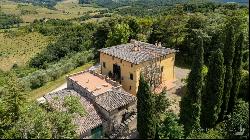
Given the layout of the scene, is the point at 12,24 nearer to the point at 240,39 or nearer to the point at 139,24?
the point at 139,24

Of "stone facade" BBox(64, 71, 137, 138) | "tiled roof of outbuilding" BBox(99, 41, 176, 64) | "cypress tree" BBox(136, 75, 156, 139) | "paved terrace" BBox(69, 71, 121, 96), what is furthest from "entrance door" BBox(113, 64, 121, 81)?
"cypress tree" BBox(136, 75, 156, 139)

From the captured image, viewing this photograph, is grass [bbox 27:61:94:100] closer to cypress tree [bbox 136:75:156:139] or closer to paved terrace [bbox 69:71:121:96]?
paved terrace [bbox 69:71:121:96]

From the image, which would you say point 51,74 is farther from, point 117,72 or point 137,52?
point 137,52

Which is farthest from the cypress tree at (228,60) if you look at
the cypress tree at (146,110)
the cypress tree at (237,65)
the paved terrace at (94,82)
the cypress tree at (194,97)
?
the paved terrace at (94,82)

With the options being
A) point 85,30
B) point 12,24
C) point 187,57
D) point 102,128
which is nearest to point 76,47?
point 85,30

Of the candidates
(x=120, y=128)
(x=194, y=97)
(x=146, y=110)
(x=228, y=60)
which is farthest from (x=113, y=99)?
(x=228, y=60)

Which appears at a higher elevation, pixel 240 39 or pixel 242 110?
pixel 240 39
